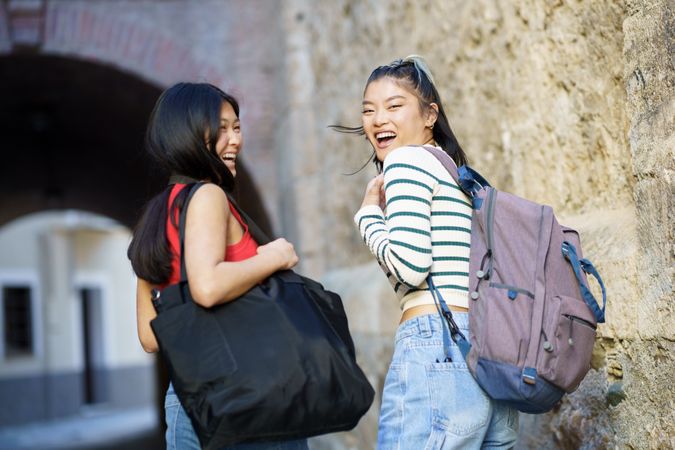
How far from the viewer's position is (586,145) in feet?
10.1

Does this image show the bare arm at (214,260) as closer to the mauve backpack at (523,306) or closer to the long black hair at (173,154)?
the long black hair at (173,154)

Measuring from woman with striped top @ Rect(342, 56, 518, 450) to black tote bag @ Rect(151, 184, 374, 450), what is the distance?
0.12 meters

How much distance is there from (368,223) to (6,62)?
6.52 meters

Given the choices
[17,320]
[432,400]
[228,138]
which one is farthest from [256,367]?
[17,320]

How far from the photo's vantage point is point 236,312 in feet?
6.64

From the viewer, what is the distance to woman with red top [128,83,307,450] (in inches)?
80.7

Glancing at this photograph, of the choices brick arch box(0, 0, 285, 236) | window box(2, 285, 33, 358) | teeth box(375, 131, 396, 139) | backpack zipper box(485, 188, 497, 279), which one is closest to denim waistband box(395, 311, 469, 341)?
backpack zipper box(485, 188, 497, 279)

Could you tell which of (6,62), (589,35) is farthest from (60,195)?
(589,35)

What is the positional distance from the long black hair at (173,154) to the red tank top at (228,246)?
1 cm

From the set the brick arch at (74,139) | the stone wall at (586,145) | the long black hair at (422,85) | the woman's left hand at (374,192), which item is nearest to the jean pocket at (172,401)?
the woman's left hand at (374,192)

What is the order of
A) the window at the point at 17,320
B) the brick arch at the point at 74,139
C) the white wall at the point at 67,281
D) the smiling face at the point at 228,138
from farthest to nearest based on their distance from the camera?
the white wall at the point at 67,281 < the window at the point at 17,320 < the brick arch at the point at 74,139 < the smiling face at the point at 228,138

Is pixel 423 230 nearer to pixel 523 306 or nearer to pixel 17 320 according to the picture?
pixel 523 306

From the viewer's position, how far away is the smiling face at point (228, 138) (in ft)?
7.39

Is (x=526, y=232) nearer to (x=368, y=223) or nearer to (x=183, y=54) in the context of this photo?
(x=368, y=223)
